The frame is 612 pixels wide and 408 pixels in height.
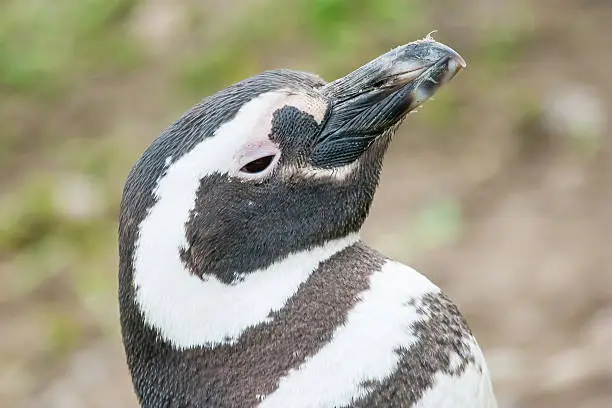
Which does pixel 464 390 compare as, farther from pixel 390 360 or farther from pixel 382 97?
pixel 382 97

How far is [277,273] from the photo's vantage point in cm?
136

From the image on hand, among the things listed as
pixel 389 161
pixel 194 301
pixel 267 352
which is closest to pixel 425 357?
pixel 267 352

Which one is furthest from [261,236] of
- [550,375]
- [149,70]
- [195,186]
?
[149,70]

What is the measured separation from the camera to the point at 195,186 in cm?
133

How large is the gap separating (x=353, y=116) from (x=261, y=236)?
22 cm

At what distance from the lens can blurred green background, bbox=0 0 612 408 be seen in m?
2.84

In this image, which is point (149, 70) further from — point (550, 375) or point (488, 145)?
point (550, 375)

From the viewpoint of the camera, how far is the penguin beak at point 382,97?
1.40 m

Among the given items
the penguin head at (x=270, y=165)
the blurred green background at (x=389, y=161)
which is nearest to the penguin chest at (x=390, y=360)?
the penguin head at (x=270, y=165)

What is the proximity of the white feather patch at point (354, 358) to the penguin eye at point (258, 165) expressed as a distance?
0.22 m

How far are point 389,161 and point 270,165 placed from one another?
2.11m

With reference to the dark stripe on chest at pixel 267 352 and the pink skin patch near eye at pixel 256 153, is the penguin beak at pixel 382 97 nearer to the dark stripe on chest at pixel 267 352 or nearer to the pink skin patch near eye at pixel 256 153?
the pink skin patch near eye at pixel 256 153

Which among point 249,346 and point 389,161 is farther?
point 389,161

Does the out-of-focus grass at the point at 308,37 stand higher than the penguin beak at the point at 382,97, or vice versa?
the out-of-focus grass at the point at 308,37
